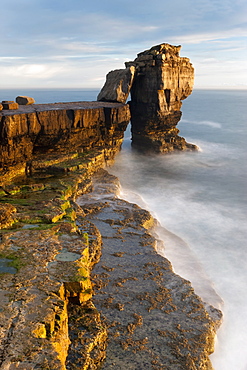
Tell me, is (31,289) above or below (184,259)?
above

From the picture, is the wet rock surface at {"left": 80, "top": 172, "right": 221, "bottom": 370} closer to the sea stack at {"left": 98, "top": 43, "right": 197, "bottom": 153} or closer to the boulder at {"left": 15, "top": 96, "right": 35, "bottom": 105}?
the boulder at {"left": 15, "top": 96, "right": 35, "bottom": 105}

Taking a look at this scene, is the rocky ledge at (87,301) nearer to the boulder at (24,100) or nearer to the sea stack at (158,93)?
the boulder at (24,100)

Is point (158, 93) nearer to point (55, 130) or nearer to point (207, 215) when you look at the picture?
point (55, 130)

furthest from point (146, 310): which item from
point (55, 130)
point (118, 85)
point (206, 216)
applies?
point (118, 85)

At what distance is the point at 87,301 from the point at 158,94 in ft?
60.3

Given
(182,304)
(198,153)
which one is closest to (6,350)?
(182,304)

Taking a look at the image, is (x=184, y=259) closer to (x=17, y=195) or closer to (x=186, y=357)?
(x=186, y=357)

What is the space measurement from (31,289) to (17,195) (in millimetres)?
6016

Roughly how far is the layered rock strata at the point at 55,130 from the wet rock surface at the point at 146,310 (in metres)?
5.81

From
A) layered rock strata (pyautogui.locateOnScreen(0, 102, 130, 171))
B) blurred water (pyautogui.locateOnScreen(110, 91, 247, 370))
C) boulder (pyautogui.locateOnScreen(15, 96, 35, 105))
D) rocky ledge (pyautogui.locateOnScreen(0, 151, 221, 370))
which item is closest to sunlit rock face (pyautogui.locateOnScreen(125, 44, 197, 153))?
blurred water (pyautogui.locateOnScreen(110, 91, 247, 370))

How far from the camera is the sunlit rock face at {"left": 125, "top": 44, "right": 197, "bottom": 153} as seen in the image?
2189cm

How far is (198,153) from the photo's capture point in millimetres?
26344

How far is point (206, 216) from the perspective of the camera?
46.0 ft

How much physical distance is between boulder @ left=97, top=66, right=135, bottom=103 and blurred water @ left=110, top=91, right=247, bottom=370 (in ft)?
13.3
